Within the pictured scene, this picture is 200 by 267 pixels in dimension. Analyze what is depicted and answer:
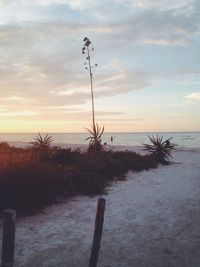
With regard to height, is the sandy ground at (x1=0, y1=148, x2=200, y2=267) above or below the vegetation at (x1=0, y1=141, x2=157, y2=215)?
below

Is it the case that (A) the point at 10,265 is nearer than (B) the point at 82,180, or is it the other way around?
(A) the point at 10,265

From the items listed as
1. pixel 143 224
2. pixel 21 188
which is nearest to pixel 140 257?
pixel 143 224

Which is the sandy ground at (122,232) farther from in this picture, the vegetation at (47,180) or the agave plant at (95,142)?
the agave plant at (95,142)

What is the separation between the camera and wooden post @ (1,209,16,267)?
14.0 feet

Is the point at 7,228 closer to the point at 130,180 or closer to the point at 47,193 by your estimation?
the point at 47,193

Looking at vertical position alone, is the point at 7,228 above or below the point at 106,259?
above

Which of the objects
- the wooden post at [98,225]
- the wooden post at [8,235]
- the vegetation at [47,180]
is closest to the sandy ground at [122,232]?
the vegetation at [47,180]

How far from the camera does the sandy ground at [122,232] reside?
240 inches

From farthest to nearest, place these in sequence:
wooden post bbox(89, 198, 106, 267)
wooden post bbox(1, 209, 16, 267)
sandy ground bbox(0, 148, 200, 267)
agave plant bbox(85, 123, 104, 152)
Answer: agave plant bbox(85, 123, 104, 152) < sandy ground bbox(0, 148, 200, 267) < wooden post bbox(89, 198, 106, 267) < wooden post bbox(1, 209, 16, 267)

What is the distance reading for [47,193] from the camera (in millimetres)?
9234

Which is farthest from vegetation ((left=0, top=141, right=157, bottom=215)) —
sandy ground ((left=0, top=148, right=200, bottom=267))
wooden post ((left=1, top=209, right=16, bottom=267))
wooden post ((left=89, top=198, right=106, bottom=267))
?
wooden post ((left=1, top=209, right=16, bottom=267))

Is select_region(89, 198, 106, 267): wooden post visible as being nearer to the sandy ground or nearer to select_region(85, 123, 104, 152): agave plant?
the sandy ground

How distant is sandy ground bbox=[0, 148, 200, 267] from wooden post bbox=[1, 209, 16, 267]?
1.61m

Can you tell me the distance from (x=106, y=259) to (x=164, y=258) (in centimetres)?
109
